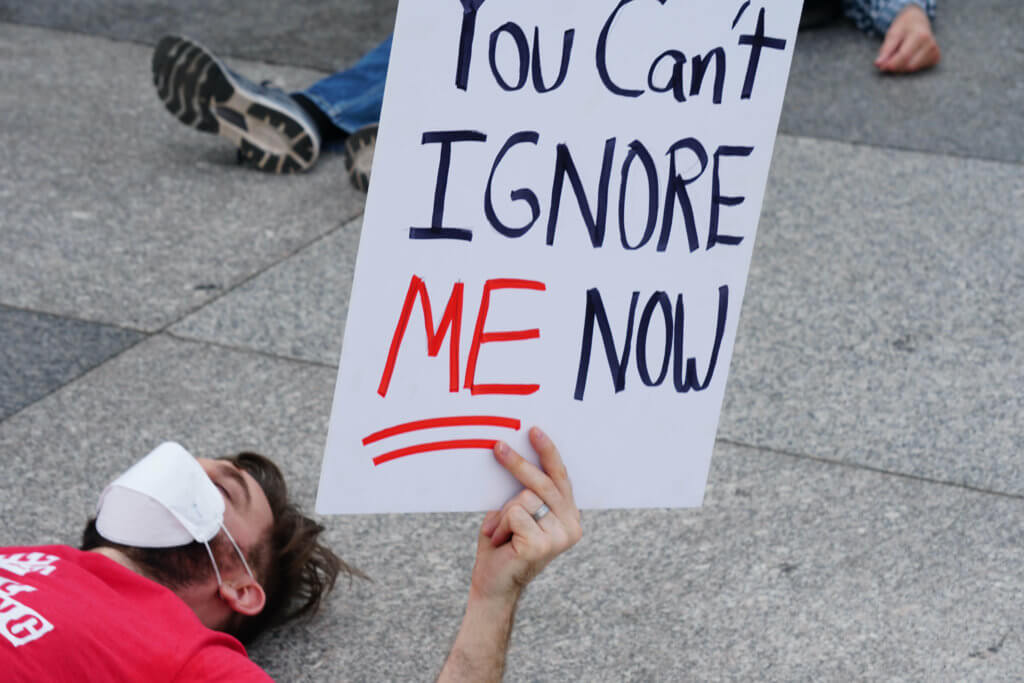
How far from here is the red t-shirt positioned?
79.8 inches

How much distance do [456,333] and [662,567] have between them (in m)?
1.23

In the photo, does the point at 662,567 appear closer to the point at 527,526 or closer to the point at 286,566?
the point at 286,566

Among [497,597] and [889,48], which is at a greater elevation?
[497,597]

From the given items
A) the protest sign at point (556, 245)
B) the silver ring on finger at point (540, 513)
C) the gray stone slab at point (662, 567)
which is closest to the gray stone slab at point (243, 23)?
the gray stone slab at point (662, 567)

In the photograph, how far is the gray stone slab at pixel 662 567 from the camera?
8.37 ft

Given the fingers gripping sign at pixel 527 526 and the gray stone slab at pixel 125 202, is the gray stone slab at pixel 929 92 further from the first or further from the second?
the fingers gripping sign at pixel 527 526

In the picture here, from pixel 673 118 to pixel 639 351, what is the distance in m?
0.33

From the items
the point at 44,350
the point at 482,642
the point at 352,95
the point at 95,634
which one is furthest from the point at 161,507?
the point at 352,95

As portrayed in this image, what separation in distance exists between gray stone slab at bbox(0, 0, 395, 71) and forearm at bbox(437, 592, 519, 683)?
4616mm

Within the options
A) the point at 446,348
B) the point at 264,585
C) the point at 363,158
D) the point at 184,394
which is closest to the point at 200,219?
the point at 363,158

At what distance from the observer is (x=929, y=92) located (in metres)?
5.75

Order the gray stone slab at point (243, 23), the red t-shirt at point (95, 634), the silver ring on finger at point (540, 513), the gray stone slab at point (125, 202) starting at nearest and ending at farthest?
the silver ring on finger at point (540, 513), the red t-shirt at point (95, 634), the gray stone slab at point (125, 202), the gray stone slab at point (243, 23)

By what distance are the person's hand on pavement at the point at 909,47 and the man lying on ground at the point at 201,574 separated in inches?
162

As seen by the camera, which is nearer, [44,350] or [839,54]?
[44,350]
